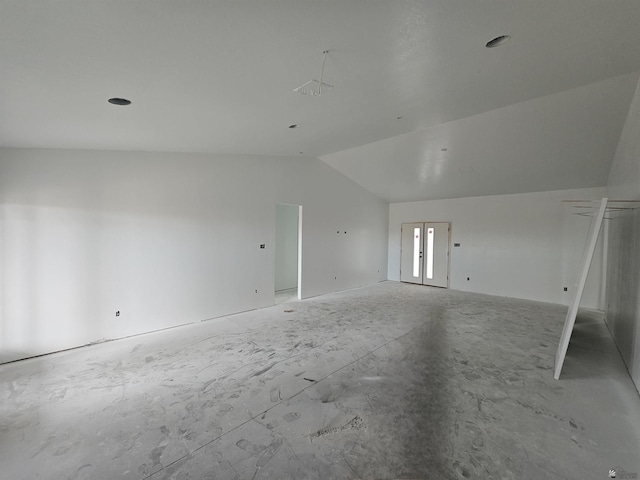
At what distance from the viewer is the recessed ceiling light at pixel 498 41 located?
1.95 meters

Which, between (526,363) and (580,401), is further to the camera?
(526,363)

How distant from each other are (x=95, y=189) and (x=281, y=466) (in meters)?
4.00

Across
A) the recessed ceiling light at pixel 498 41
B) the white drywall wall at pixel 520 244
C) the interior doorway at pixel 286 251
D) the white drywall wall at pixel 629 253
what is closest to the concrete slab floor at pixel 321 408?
the white drywall wall at pixel 629 253

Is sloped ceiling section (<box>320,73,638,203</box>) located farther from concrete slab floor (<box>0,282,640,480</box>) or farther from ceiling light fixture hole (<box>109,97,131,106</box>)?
ceiling light fixture hole (<box>109,97,131,106</box>)

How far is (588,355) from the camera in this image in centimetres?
351

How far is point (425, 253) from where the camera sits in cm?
824

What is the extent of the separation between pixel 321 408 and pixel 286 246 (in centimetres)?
521

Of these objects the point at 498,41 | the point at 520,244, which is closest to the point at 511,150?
the point at 520,244

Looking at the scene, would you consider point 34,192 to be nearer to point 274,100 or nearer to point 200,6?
point 274,100

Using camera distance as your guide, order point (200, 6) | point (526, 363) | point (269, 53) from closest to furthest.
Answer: point (200, 6)
point (269, 53)
point (526, 363)

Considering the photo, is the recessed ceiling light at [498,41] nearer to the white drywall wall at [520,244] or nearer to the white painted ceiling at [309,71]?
the white painted ceiling at [309,71]

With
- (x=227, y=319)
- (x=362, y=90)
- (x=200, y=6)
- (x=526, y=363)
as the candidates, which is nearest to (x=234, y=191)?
(x=227, y=319)

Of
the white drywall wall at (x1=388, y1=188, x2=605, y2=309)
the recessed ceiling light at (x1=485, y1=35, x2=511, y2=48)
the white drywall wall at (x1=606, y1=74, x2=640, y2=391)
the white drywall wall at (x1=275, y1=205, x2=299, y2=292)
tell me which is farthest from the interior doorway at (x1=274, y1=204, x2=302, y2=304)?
the white drywall wall at (x1=606, y1=74, x2=640, y2=391)

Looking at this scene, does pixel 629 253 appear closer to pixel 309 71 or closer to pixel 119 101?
pixel 309 71
